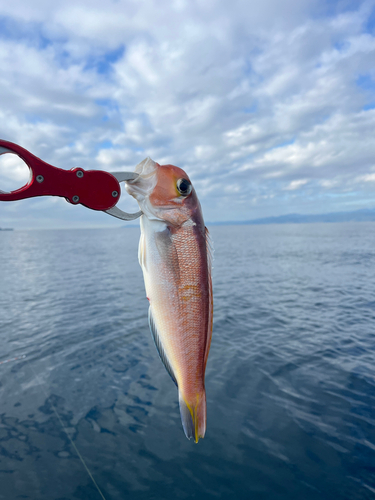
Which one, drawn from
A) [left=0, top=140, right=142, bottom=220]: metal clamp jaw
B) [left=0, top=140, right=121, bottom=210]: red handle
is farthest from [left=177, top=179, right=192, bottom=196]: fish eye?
[left=0, top=140, right=121, bottom=210]: red handle

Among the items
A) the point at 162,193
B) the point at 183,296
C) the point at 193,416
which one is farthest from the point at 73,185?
the point at 193,416

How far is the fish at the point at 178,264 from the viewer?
2318mm

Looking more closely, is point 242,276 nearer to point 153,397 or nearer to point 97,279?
point 97,279

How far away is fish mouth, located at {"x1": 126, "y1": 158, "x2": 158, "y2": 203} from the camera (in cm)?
232

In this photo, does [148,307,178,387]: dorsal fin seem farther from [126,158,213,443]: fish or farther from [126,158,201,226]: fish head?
[126,158,201,226]: fish head

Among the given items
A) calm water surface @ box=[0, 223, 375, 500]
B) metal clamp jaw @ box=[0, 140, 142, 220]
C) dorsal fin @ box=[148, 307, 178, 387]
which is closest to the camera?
metal clamp jaw @ box=[0, 140, 142, 220]

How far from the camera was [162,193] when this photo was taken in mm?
2303

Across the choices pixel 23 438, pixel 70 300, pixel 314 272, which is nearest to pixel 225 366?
pixel 23 438

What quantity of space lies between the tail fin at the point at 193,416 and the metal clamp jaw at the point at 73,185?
1583 millimetres

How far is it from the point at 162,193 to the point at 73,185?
0.66 metres

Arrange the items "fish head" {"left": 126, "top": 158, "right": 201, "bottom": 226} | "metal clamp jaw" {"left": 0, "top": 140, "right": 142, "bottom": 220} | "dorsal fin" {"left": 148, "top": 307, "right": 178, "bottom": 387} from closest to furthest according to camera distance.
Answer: "metal clamp jaw" {"left": 0, "top": 140, "right": 142, "bottom": 220}, "fish head" {"left": 126, "top": 158, "right": 201, "bottom": 226}, "dorsal fin" {"left": 148, "top": 307, "right": 178, "bottom": 387}

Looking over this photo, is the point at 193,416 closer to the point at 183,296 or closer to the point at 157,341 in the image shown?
the point at 157,341

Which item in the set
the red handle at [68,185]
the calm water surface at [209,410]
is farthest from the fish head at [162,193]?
the calm water surface at [209,410]

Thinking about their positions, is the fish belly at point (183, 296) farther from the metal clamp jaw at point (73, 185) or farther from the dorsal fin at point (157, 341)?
the metal clamp jaw at point (73, 185)
